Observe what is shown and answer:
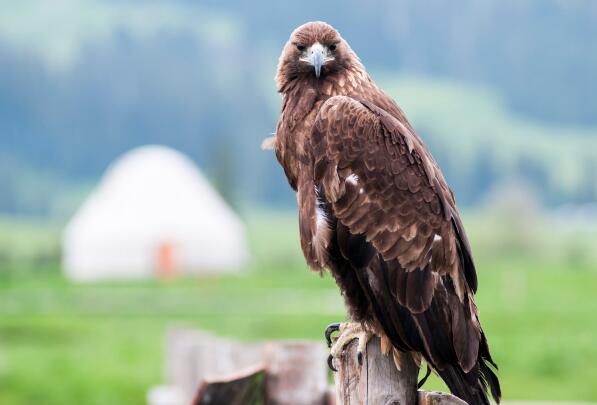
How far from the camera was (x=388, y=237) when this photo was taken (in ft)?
17.6

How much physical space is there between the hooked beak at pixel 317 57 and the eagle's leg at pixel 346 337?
1372mm

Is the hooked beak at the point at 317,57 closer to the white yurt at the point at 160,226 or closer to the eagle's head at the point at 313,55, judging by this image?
the eagle's head at the point at 313,55

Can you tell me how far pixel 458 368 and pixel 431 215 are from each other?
2.30ft

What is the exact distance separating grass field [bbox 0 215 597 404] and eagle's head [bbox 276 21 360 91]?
6.11 metres

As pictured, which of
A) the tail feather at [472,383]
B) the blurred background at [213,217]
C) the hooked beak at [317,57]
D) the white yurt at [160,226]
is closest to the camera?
the tail feather at [472,383]

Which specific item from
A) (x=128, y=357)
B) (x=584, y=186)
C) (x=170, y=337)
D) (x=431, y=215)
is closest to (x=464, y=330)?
(x=431, y=215)

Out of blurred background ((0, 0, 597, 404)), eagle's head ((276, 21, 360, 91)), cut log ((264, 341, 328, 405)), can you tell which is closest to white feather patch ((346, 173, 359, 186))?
cut log ((264, 341, 328, 405))

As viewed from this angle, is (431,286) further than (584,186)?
No

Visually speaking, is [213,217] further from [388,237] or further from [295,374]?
[388,237]

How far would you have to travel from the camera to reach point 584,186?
525 ft

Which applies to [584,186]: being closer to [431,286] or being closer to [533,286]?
[533,286]

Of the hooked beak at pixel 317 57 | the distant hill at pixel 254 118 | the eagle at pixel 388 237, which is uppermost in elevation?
the distant hill at pixel 254 118

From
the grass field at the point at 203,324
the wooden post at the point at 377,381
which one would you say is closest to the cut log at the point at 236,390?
the wooden post at the point at 377,381

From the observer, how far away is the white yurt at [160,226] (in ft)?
185
